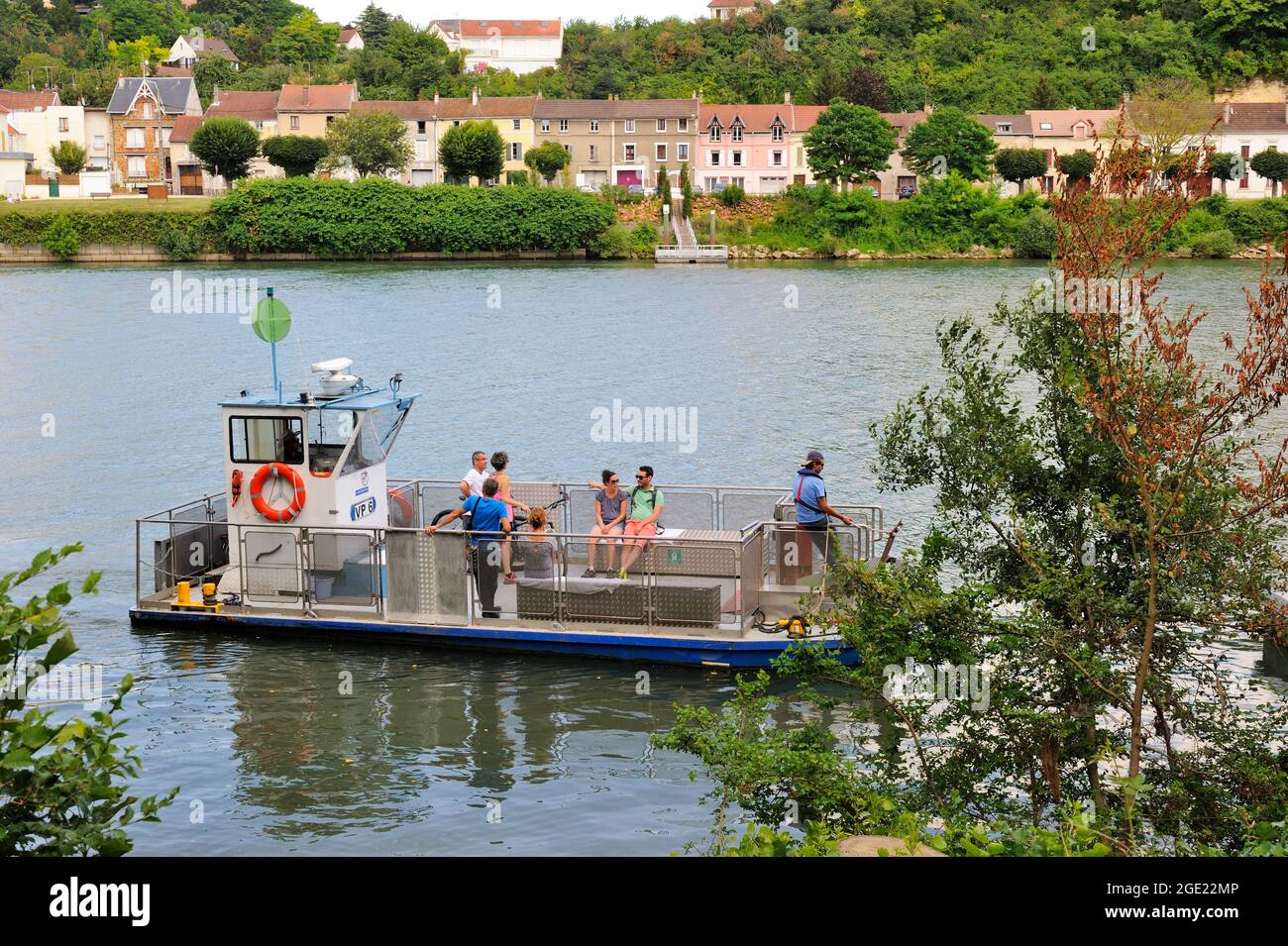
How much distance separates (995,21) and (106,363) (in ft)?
340

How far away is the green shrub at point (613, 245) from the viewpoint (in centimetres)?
9650

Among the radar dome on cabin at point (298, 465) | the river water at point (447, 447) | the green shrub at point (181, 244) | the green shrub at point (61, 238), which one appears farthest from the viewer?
the green shrub at point (61, 238)

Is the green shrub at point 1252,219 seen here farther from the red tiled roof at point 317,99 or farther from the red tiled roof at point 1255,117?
the red tiled roof at point 317,99

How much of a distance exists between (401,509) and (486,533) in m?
3.42

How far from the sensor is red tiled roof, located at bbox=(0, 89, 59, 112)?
5054 inches

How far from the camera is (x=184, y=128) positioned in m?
124

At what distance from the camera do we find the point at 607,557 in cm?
1908

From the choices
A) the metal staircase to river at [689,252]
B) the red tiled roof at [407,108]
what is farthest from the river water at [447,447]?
the red tiled roof at [407,108]

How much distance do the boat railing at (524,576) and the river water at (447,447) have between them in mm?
693

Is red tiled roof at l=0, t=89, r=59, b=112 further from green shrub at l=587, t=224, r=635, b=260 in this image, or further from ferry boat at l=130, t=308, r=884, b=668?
ferry boat at l=130, t=308, r=884, b=668
